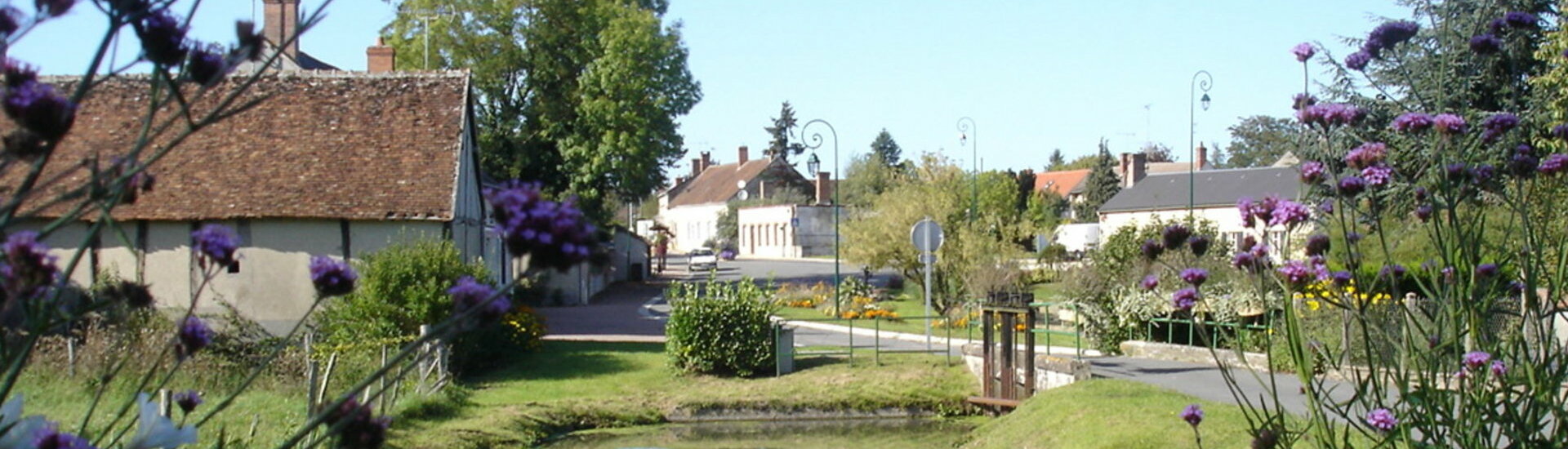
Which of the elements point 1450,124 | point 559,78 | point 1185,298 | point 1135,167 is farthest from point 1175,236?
point 1135,167

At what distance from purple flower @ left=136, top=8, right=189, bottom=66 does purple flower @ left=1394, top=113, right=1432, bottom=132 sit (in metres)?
4.44

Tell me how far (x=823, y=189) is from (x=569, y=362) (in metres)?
59.1

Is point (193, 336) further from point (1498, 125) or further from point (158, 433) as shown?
point (1498, 125)

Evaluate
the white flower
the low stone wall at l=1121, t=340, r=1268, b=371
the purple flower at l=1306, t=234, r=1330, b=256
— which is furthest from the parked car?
the white flower

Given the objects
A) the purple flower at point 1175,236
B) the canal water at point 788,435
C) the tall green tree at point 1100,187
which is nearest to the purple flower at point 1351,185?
the purple flower at point 1175,236

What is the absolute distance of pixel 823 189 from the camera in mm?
80250

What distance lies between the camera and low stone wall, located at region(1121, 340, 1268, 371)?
757 inches

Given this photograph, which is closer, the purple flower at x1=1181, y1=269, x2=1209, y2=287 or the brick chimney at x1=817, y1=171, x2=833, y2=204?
the purple flower at x1=1181, y1=269, x2=1209, y2=287

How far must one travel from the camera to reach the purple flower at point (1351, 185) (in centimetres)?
A: 522

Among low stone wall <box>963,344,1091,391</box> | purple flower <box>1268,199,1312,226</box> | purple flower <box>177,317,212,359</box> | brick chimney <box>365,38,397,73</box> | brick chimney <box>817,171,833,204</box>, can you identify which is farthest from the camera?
brick chimney <box>817,171,833,204</box>

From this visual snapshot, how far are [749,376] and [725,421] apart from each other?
6.25ft

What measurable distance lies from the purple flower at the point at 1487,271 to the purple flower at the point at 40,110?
5.33 metres

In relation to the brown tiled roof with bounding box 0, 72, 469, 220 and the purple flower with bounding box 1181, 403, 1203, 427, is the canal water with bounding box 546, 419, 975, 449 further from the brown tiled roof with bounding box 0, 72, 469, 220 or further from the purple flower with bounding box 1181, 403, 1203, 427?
the purple flower with bounding box 1181, 403, 1203, 427

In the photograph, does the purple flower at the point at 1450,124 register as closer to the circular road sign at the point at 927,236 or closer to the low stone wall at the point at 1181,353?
the low stone wall at the point at 1181,353
